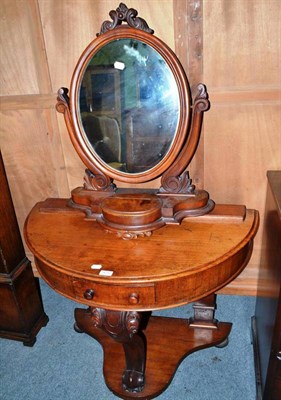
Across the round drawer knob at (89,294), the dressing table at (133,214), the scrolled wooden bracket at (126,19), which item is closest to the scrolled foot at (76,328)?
the dressing table at (133,214)

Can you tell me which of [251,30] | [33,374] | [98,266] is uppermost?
[251,30]

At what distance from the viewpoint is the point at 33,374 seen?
Answer: 5.51 ft

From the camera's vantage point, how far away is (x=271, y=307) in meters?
1.33

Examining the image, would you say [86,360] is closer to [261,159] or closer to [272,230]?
[272,230]

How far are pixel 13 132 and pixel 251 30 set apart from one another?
4.20ft

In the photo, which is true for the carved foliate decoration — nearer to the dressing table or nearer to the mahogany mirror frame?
the dressing table

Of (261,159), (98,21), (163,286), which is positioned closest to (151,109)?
(98,21)

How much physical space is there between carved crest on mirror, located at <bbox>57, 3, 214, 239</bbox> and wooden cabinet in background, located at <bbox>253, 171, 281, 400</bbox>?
0.27 metres

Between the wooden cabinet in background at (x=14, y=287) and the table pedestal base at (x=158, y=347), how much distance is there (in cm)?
26

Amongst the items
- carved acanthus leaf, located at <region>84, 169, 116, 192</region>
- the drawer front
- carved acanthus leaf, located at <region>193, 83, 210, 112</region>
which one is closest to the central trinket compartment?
carved acanthus leaf, located at <region>84, 169, 116, 192</region>

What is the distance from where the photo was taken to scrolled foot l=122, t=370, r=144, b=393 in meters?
1.50

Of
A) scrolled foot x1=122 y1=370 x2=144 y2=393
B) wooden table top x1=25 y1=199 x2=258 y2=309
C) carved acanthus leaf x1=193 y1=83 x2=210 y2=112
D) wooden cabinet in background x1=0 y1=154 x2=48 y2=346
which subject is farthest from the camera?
wooden cabinet in background x1=0 y1=154 x2=48 y2=346

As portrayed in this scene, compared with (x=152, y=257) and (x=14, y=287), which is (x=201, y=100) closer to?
(x=152, y=257)

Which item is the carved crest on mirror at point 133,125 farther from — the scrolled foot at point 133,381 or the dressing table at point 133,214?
the scrolled foot at point 133,381
